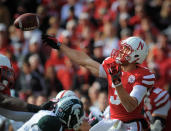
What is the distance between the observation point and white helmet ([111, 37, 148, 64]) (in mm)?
4676

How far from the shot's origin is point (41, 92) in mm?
8078

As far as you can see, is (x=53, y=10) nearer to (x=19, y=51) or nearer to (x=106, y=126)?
(x=19, y=51)

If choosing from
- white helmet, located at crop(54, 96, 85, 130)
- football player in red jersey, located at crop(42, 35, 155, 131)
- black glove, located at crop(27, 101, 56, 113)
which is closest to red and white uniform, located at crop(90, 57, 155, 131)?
football player in red jersey, located at crop(42, 35, 155, 131)

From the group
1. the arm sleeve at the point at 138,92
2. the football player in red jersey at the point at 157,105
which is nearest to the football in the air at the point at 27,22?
the arm sleeve at the point at 138,92

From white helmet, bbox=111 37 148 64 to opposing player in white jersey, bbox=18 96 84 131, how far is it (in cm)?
89

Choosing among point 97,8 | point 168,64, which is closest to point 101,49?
point 168,64

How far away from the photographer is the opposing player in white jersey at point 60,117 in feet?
12.4

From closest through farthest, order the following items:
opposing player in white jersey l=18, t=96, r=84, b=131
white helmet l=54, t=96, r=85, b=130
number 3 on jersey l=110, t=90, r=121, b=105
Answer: opposing player in white jersey l=18, t=96, r=84, b=131 → white helmet l=54, t=96, r=85, b=130 → number 3 on jersey l=110, t=90, r=121, b=105

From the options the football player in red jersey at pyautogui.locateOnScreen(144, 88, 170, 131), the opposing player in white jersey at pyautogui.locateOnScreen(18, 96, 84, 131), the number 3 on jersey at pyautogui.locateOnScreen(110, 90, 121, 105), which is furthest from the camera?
the football player in red jersey at pyautogui.locateOnScreen(144, 88, 170, 131)

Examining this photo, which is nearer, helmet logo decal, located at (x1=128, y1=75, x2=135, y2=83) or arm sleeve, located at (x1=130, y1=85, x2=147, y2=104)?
arm sleeve, located at (x1=130, y1=85, x2=147, y2=104)

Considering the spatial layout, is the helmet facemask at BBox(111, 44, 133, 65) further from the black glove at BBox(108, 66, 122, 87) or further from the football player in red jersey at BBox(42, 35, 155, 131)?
the black glove at BBox(108, 66, 122, 87)

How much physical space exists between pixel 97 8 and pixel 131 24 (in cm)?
132

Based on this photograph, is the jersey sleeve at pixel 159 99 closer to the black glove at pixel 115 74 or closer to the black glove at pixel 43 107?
the black glove at pixel 115 74

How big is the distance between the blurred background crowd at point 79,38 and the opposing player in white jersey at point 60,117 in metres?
2.91
